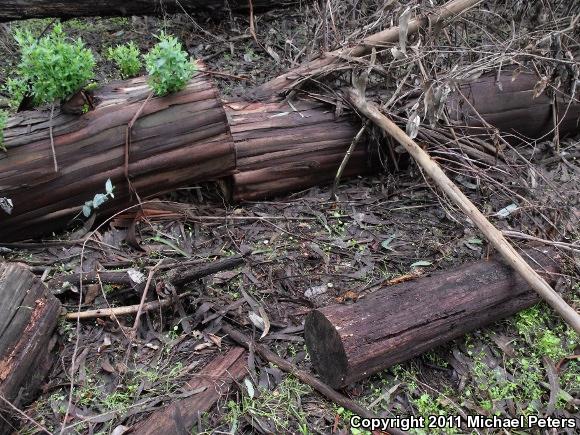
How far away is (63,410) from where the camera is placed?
2.36 m

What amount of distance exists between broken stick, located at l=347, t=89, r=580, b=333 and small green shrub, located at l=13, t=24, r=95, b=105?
180cm

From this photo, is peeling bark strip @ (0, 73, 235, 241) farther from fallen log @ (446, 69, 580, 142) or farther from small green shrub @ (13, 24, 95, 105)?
fallen log @ (446, 69, 580, 142)

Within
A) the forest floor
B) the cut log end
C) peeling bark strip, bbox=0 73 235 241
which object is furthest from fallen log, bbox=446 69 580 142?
the cut log end

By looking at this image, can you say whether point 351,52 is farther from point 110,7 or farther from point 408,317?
point 110,7

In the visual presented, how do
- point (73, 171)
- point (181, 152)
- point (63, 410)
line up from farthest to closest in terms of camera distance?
point (181, 152), point (73, 171), point (63, 410)

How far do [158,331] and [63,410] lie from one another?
1.87 ft

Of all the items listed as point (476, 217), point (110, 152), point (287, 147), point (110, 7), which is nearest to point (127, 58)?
point (110, 152)

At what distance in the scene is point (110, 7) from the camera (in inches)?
187

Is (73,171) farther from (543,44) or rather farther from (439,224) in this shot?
(543,44)

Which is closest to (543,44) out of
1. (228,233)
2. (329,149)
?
(329,149)

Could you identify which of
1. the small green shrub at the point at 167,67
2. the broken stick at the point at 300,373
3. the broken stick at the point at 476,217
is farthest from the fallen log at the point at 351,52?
the broken stick at the point at 300,373

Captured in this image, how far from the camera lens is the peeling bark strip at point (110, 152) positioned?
9.95ft

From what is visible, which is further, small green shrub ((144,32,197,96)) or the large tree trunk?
the large tree trunk

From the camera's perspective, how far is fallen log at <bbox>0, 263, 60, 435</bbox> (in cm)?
229
